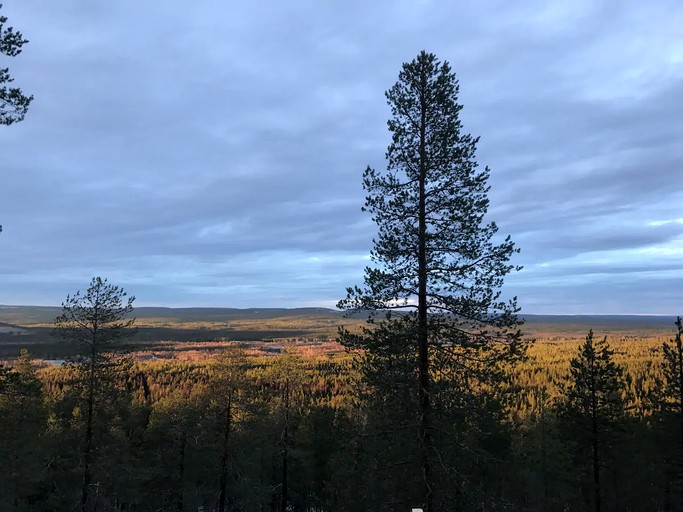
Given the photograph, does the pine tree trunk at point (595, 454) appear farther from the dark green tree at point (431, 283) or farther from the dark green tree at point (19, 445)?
the dark green tree at point (19, 445)

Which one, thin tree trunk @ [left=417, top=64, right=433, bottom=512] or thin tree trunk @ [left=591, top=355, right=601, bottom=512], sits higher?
thin tree trunk @ [left=417, top=64, right=433, bottom=512]

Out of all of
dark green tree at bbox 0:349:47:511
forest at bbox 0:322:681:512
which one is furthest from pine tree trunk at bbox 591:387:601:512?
dark green tree at bbox 0:349:47:511

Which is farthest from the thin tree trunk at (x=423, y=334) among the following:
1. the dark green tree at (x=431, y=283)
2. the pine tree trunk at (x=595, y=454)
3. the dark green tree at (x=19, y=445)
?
the dark green tree at (x=19, y=445)

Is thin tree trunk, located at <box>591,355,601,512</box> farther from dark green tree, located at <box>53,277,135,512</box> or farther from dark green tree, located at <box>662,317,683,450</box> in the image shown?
dark green tree, located at <box>53,277,135,512</box>

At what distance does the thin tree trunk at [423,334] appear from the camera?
13492 millimetres

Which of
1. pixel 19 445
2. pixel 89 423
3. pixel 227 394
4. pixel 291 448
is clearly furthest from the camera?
pixel 291 448

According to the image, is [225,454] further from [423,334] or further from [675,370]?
[675,370]

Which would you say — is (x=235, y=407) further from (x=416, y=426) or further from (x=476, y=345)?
(x=476, y=345)

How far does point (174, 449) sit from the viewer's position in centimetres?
3453

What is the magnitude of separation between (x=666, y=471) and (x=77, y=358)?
35.7 metres

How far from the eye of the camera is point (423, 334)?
46.4 ft

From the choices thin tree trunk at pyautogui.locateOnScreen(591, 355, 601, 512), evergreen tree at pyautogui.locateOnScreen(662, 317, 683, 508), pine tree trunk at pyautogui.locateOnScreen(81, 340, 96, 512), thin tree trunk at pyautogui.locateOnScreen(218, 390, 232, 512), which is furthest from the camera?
thin tree trunk at pyautogui.locateOnScreen(218, 390, 232, 512)

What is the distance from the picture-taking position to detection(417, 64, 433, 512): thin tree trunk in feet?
44.3

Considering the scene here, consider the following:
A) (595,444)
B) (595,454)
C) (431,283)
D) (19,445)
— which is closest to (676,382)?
(595,444)
